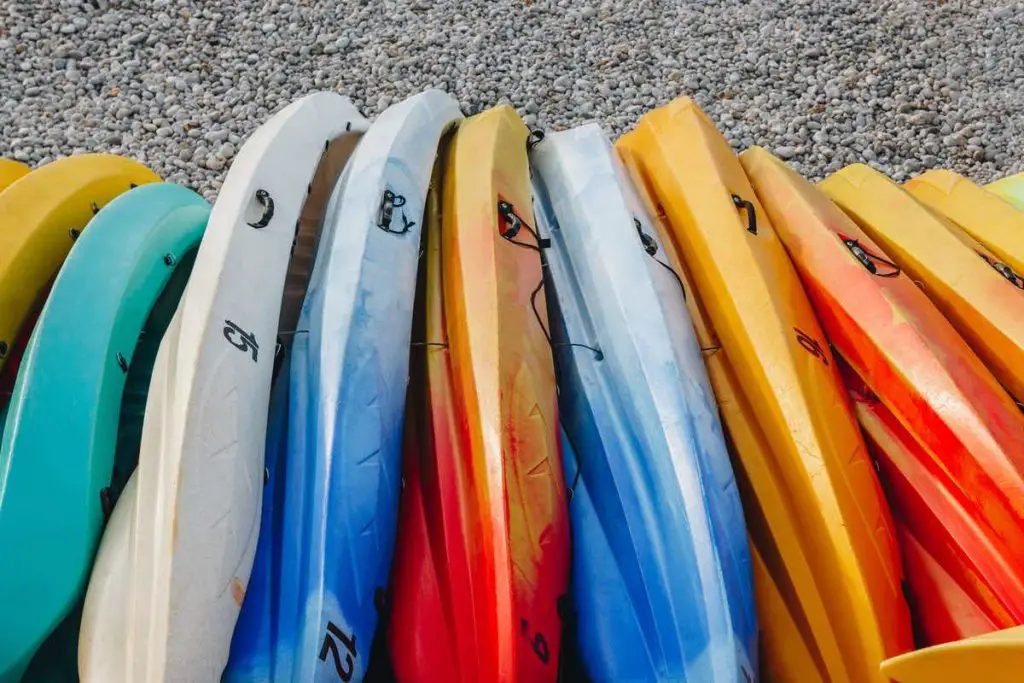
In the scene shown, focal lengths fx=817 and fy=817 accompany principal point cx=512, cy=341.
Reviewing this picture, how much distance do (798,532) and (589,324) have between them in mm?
507

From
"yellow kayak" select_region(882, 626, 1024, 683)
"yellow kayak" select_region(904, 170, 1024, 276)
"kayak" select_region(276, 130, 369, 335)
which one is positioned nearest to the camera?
"yellow kayak" select_region(882, 626, 1024, 683)

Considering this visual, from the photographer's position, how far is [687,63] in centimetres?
309

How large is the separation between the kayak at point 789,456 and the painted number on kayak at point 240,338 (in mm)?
795

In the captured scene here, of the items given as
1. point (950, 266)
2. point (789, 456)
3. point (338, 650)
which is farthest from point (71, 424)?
point (950, 266)

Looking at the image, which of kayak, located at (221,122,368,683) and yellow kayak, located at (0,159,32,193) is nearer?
kayak, located at (221,122,368,683)

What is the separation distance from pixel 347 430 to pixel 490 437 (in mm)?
220

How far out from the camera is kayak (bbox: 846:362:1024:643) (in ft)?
4.03

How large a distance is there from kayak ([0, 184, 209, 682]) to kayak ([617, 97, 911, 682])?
102 centimetres

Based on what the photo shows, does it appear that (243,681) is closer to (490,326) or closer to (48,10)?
(490,326)

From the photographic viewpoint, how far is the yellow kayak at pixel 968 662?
90cm

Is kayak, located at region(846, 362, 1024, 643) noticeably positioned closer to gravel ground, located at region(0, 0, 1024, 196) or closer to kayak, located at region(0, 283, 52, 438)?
kayak, located at region(0, 283, 52, 438)

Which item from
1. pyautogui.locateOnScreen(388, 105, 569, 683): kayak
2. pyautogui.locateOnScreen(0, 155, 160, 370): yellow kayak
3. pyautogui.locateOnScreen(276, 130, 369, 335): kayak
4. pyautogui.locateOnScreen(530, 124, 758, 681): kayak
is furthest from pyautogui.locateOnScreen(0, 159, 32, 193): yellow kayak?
pyautogui.locateOnScreen(530, 124, 758, 681): kayak

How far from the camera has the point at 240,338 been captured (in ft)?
4.13

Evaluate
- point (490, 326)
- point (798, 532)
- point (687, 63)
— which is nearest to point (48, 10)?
point (687, 63)
